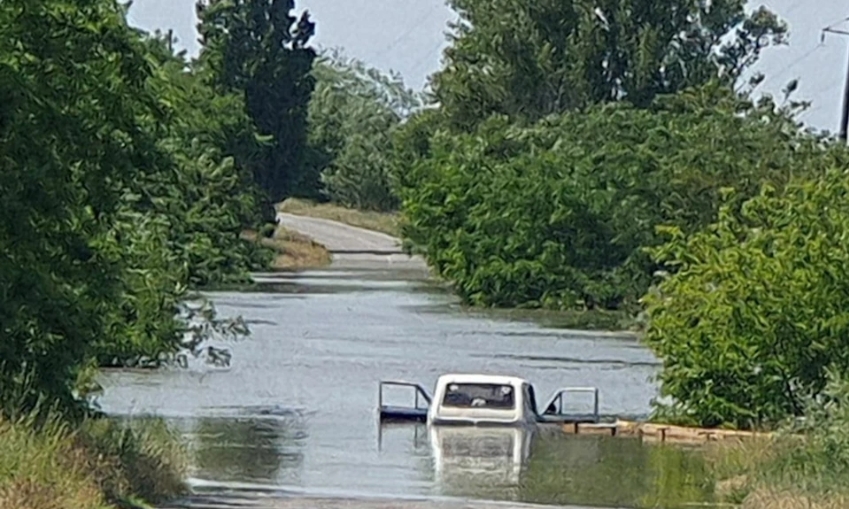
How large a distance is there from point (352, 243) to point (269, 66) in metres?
17.0

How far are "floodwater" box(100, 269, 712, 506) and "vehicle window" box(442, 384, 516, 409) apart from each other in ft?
2.59

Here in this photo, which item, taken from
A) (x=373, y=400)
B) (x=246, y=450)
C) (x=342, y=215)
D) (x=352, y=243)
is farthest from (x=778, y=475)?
(x=342, y=215)

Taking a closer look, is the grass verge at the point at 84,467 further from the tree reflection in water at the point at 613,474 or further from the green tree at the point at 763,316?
the green tree at the point at 763,316

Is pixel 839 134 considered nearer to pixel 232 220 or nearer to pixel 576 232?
pixel 576 232

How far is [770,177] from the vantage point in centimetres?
6481

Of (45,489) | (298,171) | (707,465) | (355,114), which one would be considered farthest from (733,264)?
(355,114)

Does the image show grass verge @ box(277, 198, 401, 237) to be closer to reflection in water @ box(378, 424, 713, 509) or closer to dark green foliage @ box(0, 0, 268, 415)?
reflection in water @ box(378, 424, 713, 509)

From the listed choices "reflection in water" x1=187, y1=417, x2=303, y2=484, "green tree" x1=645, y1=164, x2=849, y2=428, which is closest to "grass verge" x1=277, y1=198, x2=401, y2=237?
"green tree" x1=645, y1=164, x2=849, y2=428

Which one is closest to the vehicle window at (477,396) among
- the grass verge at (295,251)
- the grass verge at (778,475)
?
the grass verge at (778,475)

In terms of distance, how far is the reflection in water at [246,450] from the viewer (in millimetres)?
27953

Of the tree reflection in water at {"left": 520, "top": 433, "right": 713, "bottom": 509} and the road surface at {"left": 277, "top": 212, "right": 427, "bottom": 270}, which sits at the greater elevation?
the tree reflection in water at {"left": 520, "top": 433, "right": 713, "bottom": 509}

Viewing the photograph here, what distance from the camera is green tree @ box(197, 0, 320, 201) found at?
102312 millimetres

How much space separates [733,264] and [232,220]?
4281 centimetres

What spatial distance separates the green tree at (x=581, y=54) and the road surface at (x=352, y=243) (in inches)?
367
